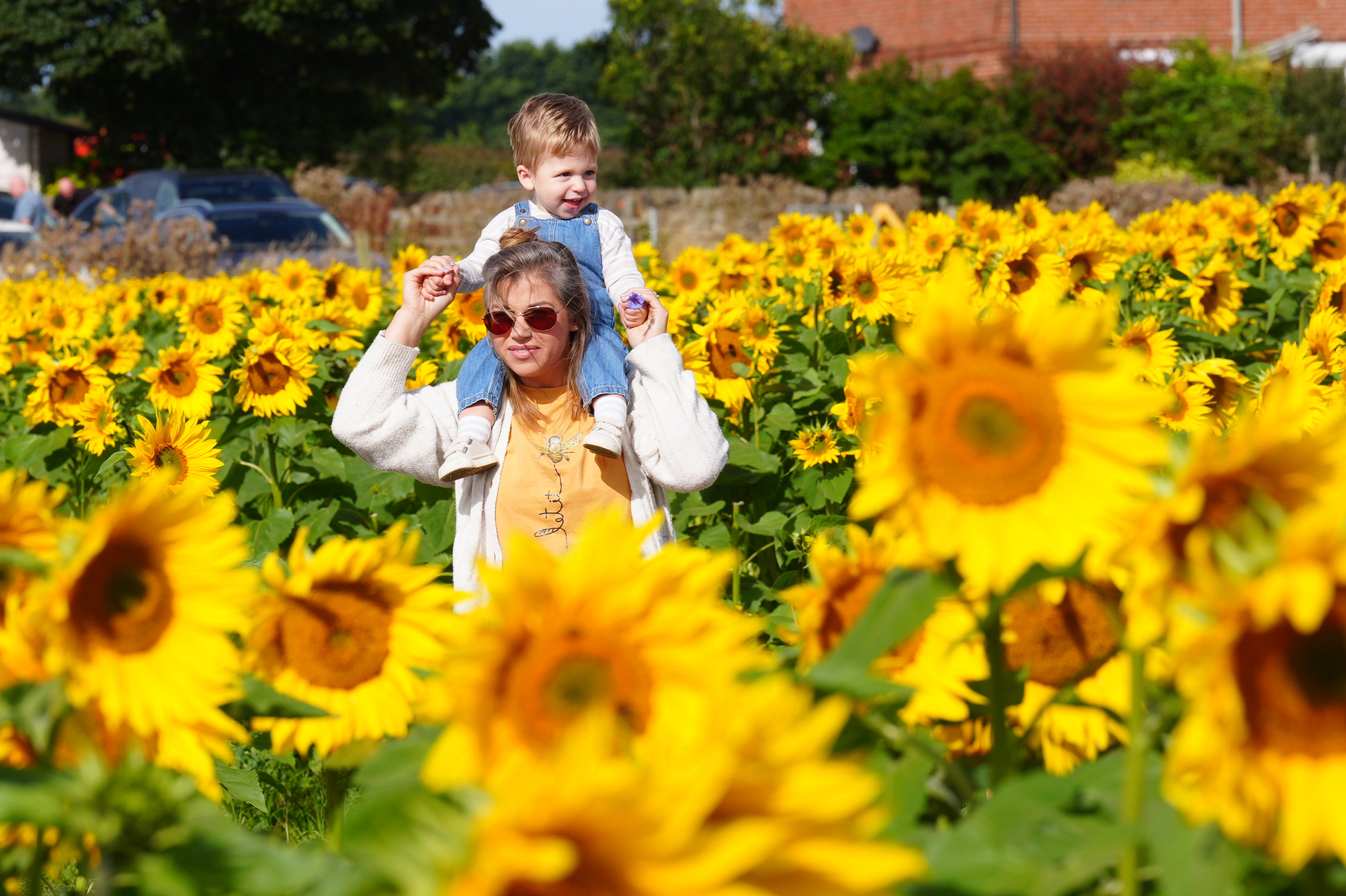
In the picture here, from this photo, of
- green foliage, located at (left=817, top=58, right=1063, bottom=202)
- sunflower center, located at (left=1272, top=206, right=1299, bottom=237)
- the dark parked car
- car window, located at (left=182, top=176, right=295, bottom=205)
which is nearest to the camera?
sunflower center, located at (left=1272, top=206, right=1299, bottom=237)

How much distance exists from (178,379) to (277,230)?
37.6 ft

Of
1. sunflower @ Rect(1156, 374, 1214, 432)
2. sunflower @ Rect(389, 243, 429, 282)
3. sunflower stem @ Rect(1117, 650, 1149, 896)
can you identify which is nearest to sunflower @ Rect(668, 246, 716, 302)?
sunflower @ Rect(389, 243, 429, 282)

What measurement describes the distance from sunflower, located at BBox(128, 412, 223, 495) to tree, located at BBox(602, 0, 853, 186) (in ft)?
102

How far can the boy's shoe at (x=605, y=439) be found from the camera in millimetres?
3453

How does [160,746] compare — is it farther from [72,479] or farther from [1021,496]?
[72,479]

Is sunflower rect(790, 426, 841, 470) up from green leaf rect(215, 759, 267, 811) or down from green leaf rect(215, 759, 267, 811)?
up

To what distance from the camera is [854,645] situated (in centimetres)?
140

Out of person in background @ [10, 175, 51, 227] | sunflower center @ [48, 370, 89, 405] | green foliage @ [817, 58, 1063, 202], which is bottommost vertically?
sunflower center @ [48, 370, 89, 405]

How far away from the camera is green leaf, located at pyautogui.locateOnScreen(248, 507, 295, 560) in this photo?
16.3 ft

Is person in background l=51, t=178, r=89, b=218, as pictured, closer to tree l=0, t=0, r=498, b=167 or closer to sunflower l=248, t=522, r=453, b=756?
tree l=0, t=0, r=498, b=167

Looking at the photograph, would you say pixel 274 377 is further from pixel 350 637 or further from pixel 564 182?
pixel 350 637

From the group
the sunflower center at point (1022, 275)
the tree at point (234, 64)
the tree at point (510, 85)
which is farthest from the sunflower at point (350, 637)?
the tree at point (510, 85)

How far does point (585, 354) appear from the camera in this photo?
372 cm

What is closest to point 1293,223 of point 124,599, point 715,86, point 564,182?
point 564,182
